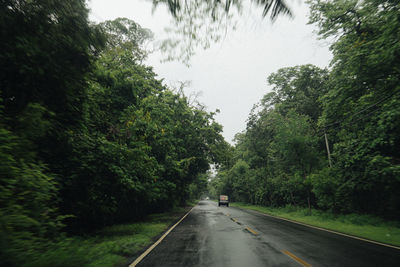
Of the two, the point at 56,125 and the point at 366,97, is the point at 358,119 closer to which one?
the point at 366,97

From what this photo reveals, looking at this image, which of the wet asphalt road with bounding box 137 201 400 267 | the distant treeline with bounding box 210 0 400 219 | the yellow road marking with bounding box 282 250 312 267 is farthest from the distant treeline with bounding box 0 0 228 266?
the distant treeline with bounding box 210 0 400 219

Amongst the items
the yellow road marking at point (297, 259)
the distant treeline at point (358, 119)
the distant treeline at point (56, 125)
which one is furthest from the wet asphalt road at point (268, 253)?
the distant treeline at point (358, 119)

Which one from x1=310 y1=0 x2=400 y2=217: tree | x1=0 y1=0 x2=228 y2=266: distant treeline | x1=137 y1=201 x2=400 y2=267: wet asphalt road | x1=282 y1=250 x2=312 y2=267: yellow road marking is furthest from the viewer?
x1=310 y1=0 x2=400 y2=217: tree

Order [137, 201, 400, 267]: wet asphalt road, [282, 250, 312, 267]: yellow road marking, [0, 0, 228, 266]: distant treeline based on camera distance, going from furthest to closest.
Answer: [137, 201, 400, 267]: wet asphalt road
[282, 250, 312, 267]: yellow road marking
[0, 0, 228, 266]: distant treeline

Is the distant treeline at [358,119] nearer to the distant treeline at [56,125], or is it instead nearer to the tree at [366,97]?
the tree at [366,97]

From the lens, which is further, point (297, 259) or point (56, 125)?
point (56, 125)

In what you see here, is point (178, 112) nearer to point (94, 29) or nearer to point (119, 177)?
point (119, 177)

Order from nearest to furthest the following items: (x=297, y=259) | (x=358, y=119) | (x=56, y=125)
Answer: (x=297, y=259) → (x=56, y=125) → (x=358, y=119)

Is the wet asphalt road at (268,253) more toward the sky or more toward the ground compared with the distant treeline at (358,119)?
more toward the ground

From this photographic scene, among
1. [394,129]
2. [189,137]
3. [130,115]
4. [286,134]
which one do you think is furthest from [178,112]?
[394,129]

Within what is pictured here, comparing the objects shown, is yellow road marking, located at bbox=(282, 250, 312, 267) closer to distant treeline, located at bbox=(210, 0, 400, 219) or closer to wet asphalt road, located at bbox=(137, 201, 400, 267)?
wet asphalt road, located at bbox=(137, 201, 400, 267)

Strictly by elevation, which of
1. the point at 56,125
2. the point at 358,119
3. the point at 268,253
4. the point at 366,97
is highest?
the point at 366,97

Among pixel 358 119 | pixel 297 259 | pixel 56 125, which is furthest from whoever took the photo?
pixel 358 119

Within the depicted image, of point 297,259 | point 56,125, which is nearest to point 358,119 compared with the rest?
point 297,259
